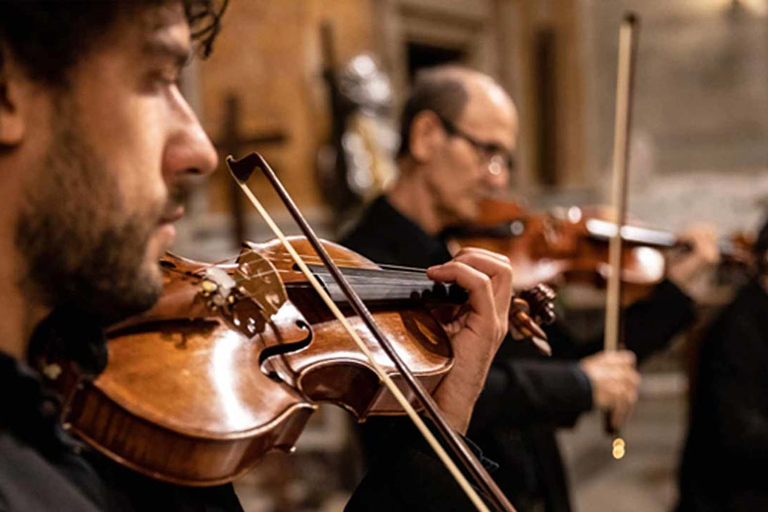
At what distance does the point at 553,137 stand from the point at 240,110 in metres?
2.39

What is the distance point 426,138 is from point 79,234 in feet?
4.66

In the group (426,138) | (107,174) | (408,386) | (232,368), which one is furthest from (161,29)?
(426,138)

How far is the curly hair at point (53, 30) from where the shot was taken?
659 millimetres

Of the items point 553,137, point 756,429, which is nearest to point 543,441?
point 756,429

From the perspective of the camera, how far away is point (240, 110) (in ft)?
15.8

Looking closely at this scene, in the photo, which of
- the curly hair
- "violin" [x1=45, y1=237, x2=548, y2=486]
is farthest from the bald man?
the curly hair

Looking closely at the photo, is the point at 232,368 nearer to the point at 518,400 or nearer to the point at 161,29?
the point at 161,29

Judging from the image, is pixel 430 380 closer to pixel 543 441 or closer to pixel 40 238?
pixel 40 238

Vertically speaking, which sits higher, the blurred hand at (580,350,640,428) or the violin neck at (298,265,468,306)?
the violin neck at (298,265,468,306)

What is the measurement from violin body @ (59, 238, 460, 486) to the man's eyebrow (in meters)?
0.24

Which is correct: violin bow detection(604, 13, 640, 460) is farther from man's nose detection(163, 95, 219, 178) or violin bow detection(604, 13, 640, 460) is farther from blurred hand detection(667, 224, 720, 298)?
man's nose detection(163, 95, 219, 178)

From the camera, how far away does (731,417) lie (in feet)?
7.93

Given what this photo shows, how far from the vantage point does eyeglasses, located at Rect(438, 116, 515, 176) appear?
2.04m

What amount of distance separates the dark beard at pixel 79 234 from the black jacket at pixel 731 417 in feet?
6.83
